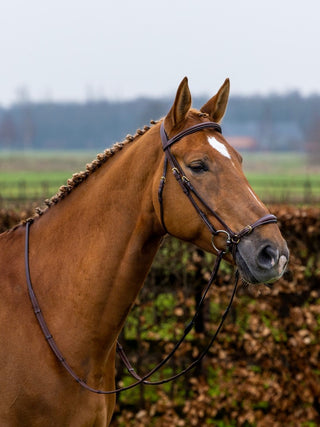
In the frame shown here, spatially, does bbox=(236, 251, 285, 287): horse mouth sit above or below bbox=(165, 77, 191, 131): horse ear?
below

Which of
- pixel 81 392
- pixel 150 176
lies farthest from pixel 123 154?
pixel 81 392

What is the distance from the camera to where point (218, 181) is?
330 cm

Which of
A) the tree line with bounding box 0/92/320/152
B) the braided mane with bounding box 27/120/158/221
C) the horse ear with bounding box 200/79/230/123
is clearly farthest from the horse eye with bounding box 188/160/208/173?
the tree line with bounding box 0/92/320/152

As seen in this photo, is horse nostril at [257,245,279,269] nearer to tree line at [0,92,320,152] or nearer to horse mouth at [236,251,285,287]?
horse mouth at [236,251,285,287]

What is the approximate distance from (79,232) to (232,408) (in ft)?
13.2

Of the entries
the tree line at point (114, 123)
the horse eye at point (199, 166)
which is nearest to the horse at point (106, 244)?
the horse eye at point (199, 166)

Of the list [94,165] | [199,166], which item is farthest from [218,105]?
[94,165]

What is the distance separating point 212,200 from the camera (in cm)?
330

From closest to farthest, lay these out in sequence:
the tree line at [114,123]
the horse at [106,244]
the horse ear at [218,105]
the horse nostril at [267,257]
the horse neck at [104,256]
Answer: the horse nostril at [267,257]
the horse at [106,244]
the horse neck at [104,256]
the horse ear at [218,105]
the tree line at [114,123]

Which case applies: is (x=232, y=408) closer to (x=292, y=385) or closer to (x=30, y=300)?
(x=292, y=385)

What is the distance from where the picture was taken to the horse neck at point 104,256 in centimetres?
351

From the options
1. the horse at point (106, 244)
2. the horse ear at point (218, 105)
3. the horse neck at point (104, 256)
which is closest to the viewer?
the horse at point (106, 244)

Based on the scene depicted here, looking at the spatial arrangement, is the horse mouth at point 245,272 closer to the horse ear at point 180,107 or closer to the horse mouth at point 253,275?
the horse mouth at point 253,275

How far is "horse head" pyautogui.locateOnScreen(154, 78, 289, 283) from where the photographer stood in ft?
10.4
